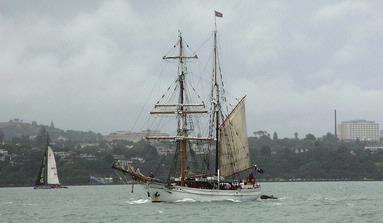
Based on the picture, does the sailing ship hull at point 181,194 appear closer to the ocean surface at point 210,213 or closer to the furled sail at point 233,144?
the ocean surface at point 210,213

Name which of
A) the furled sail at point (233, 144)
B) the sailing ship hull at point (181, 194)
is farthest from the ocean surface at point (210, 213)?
the furled sail at point (233, 144)

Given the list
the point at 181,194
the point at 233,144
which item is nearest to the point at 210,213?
the point at 181,194

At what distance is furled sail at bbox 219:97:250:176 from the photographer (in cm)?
11169

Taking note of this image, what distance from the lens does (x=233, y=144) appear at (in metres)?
112

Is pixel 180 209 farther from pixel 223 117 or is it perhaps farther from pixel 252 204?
pixel 223 117

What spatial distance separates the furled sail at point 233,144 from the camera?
112 m

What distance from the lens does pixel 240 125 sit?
113875 millimetres

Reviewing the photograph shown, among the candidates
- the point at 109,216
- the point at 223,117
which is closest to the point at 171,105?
the point at 223,117

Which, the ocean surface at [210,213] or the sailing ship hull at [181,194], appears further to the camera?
the sailing ship hull at [181,194]

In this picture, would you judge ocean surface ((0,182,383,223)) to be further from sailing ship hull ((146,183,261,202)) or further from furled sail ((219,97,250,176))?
furled sail ((219,97,250,176))

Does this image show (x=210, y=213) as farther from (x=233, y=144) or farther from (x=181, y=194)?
(x=233, y=144)

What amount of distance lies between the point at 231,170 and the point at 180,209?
19431 millimetres

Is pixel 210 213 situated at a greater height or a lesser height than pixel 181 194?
lesser

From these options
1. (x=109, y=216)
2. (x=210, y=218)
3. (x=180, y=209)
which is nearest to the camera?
(x=210, y=218)
